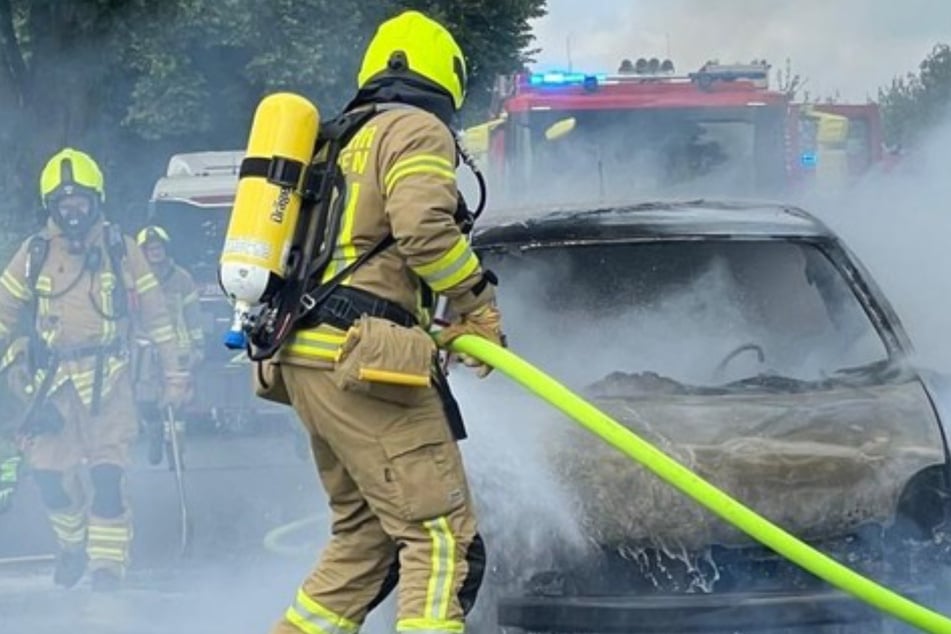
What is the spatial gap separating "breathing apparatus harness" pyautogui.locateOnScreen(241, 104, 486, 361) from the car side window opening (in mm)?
1169

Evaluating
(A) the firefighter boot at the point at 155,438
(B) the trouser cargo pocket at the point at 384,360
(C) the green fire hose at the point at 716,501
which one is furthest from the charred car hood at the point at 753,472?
(A) the firefighter boot at the point at 155,438

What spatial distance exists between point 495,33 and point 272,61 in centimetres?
259

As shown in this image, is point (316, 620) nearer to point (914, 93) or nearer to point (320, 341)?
point (320, 341)

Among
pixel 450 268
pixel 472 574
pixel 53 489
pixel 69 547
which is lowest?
pixel 69 547

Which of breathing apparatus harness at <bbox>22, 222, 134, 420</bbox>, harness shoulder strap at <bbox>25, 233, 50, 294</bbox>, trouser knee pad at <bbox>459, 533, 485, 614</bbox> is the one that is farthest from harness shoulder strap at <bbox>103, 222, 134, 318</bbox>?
trouser knee pad at <bbox>459, 533, 485, 614</bbox>

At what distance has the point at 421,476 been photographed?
4.25 metres

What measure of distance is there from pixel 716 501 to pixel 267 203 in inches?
49.0

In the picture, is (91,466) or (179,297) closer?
(91,466)

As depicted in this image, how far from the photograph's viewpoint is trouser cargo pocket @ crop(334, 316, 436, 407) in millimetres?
4156

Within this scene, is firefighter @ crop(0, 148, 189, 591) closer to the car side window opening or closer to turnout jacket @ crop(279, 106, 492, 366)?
the car side window opening

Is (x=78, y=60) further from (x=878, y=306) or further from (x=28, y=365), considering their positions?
(x=878, y=306)

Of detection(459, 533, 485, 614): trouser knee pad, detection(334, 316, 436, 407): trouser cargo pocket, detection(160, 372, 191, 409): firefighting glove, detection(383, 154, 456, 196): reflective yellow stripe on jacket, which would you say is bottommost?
detection(160, 372, 191, 409): firefighting glove

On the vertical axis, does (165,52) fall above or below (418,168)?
below

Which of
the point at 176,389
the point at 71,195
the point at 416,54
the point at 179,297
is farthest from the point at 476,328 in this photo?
the point at 179,297
